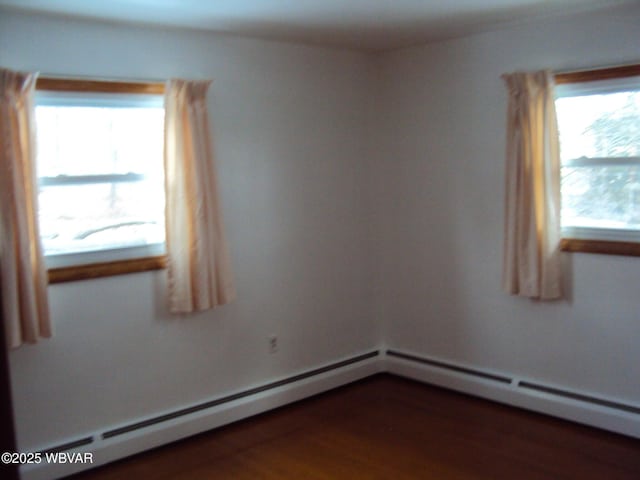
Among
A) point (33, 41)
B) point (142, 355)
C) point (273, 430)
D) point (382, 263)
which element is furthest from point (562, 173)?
point (33, 41)

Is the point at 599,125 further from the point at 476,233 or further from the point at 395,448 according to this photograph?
the point at 395,448

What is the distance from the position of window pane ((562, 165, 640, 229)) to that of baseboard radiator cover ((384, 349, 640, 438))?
1.06 meters

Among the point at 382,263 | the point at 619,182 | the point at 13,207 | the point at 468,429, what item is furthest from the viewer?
the point at 382,263

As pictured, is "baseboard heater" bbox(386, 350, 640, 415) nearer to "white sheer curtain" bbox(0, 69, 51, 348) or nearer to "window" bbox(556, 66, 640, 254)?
"window" bbox(556, 66, 640, 254)

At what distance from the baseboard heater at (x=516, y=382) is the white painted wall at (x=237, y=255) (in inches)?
14.9

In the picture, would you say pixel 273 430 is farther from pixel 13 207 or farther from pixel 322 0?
pixel 322 0

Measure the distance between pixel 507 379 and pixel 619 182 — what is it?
1.46m

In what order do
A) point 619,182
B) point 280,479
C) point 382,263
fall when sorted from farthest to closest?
point 382,263
point 619,182
point 280,479

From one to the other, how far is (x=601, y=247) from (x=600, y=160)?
0.51 m

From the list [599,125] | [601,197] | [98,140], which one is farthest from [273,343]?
[599,125]

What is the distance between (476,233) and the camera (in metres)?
4.20

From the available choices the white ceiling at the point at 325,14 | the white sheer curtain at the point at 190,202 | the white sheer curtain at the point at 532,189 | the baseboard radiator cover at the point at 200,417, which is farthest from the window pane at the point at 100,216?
the white sheer curtain at the point at 532,189

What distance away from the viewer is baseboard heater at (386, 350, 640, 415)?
3629mm

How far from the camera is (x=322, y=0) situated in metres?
3.09
